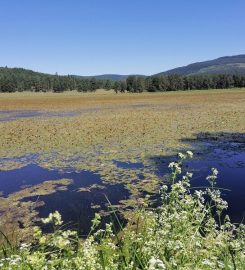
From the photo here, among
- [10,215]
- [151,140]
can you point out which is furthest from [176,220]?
[151,140]

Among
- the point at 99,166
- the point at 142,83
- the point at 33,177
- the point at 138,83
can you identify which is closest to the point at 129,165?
the point at 99,166

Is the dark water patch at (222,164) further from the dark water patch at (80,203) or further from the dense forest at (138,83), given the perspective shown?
the dense forest at (138,83)

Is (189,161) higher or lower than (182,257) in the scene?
lower

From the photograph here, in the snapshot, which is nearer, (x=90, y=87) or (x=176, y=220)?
(x=176, y=220)

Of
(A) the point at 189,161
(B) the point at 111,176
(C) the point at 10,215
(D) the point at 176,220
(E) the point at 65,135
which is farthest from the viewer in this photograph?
(E) the point at 65,135

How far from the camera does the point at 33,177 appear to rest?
44.5ft

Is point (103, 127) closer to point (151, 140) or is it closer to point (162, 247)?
point (151, 140)

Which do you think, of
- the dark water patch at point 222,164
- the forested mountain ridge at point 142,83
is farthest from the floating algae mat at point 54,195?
the forested mountain ridge at point 142,83

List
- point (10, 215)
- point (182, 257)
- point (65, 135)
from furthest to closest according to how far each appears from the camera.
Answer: point (65, 135) < point (10, 215) < point (182, 257)

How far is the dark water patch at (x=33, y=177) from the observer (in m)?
12.4

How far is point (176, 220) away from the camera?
3850 millimetres

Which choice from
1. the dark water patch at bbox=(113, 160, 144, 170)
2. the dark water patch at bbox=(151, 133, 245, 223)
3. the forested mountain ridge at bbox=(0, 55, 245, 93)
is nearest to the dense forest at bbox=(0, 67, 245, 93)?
the forested mountain ridge at bbox=(0, 55, 245, 93)

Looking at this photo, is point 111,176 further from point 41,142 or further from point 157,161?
point 41,142

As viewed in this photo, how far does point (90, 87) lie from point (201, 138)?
14249cm
